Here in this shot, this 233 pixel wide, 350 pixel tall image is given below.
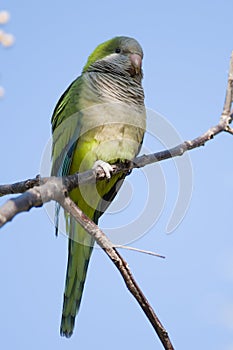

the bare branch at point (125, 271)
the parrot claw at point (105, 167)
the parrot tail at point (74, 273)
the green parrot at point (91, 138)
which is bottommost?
the bare branch at point (125, 271)

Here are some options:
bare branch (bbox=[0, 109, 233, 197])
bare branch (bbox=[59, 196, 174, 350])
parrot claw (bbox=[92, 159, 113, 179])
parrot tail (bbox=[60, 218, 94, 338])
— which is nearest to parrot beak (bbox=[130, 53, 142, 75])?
parrot claw (bbox=[92, 159, 113, 179])

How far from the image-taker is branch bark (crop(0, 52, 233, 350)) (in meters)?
1.54

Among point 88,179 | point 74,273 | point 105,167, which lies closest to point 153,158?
point 88,179

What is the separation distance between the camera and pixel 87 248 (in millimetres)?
3684

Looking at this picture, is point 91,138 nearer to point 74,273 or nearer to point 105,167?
point 105,167

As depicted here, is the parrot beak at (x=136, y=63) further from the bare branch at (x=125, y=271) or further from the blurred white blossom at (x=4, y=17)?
the blurred white blossom at (x=4, y=17)

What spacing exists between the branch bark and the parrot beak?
1.51m

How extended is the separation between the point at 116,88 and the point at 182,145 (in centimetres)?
159

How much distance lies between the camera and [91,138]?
142 inches

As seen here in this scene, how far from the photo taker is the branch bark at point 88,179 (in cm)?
154

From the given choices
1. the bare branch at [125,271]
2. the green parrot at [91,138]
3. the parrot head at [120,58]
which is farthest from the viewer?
the parrot head at [120,58]

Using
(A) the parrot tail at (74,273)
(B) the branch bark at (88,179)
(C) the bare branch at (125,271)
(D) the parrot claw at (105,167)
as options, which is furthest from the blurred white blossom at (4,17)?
(A) the parrot tail at (74,273)

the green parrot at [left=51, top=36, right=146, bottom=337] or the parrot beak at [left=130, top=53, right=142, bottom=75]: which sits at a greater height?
the parrot beak at [left=130, top=53, right=142, bottom=75]

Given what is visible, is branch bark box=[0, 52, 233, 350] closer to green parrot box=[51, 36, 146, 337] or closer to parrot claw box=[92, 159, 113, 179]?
parrot claw box=[92, 159, 113, 179]
